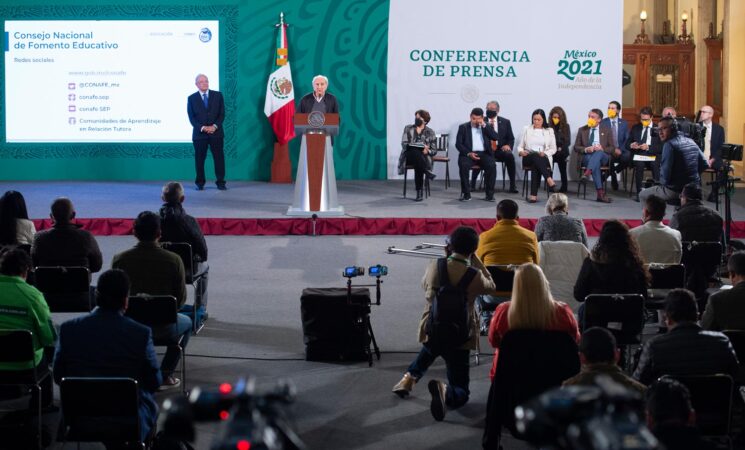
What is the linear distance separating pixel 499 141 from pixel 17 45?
20.9ft

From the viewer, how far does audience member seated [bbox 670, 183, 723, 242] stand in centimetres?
742

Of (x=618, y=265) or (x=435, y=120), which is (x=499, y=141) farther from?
(x=618, y=265)

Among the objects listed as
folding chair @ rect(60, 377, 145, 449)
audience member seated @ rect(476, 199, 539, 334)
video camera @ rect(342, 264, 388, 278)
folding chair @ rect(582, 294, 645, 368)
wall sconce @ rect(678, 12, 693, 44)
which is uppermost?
wall sconce @ rect(678, 12, 693, 44)

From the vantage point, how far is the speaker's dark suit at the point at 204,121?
1311cm

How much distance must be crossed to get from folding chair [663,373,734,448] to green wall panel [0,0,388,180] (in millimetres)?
10486

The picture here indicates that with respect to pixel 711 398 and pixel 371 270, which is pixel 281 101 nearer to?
pixel 371 270

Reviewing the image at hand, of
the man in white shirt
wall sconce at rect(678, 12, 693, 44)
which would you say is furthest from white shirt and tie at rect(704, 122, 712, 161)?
wall sconce at rect(678, 12, 693, 44)

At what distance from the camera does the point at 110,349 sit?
176 inches

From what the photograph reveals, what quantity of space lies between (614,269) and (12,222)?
3.86 metres

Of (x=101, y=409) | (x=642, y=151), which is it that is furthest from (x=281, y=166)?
(x=101, y=409)

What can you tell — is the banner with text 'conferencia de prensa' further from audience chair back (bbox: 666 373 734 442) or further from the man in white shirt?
audience chair back (bbox: 666 373 734 442)

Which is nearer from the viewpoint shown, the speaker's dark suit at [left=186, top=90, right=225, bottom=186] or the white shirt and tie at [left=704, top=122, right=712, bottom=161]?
the white shirt and tie at [left=704, top=122, right=712, bottom=161]

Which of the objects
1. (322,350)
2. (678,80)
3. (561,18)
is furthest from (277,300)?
(678,80)

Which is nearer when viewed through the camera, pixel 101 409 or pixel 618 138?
pixel 101 409
